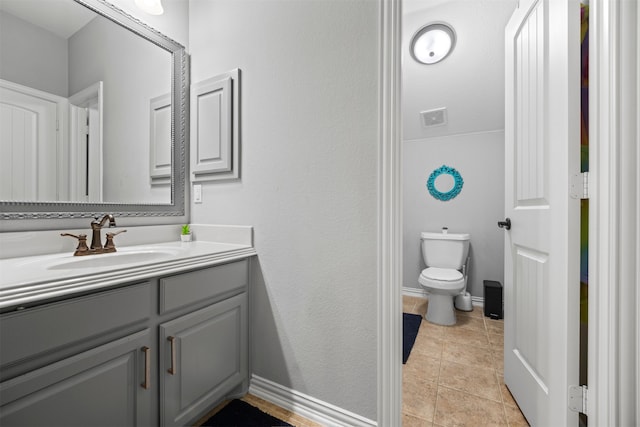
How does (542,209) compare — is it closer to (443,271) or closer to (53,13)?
(443,271)

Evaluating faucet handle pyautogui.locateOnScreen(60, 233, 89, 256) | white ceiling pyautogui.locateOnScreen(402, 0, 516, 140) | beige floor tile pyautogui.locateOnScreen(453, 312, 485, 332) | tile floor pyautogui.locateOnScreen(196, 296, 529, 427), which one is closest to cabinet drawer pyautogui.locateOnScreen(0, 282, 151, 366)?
faucet handle pyautogui.locateOnScreen(60, 233, 89, 256)

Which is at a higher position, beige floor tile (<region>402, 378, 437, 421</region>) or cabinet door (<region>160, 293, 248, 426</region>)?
cabinet door (<region>160, 293, 248, 426</region>)

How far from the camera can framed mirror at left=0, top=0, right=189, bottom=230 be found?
43.1 inches

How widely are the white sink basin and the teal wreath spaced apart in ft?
8.32

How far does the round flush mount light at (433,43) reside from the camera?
212 cm

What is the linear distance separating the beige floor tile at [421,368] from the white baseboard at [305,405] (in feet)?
1.66

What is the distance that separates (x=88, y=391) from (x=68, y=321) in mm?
233

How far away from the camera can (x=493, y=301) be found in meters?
2.40

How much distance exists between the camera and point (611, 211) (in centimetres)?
83

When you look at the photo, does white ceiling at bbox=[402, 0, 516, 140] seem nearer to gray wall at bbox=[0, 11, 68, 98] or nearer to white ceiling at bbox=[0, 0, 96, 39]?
white ceiling at bbox=[0, 0, 96, 39]

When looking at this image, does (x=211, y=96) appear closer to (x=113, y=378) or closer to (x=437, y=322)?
(x=113, y=378)

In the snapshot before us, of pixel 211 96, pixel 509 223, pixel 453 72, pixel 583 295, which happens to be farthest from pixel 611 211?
pixel 453 72

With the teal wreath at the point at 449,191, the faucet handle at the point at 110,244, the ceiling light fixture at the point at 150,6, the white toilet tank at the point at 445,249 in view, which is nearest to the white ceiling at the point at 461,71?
the teal wreath at the point at 449,191

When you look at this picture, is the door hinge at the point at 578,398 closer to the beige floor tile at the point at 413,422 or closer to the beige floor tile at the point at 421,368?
the beige floor tile at the point at 413,422
